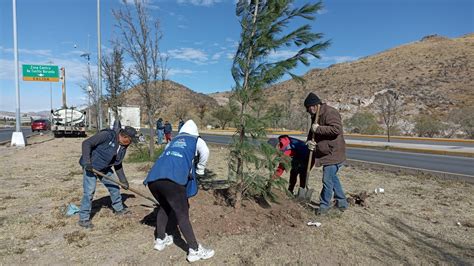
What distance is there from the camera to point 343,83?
194ft

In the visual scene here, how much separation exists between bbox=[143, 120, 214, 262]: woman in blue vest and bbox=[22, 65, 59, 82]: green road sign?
96.8ft

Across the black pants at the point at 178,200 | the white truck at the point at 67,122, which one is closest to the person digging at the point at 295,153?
the black pants at the point at 178,200

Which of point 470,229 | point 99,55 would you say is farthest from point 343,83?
point 470,229

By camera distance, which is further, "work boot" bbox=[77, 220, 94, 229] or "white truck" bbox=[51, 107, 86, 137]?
"white truck" bbox=[51, 107, 86, 137]

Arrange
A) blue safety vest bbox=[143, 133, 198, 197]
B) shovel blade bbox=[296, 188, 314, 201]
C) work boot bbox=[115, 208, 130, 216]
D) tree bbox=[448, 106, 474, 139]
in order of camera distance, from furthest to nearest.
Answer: tree bbox=[448, 106, 474, 139] < shovel blade bbox=[296, 188, 314, 201] < work boot bbox=[115, 208, 130, 216] < blue safety vest bbox=[143, 133, 198, 197]

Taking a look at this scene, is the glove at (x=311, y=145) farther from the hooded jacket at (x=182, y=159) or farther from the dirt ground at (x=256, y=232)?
the hooded jacket at (x=182, y=159)

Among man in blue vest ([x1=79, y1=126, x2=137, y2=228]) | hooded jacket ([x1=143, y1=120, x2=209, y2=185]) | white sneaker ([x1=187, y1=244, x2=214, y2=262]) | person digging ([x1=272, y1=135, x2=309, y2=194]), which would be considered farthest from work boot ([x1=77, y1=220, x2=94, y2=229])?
person digging ([x1=272, y1=135, x2=309, y2=194])

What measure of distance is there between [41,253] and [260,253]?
253 centimetres

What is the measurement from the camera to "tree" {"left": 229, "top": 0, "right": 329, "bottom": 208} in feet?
15.3

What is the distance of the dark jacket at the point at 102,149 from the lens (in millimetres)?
4707

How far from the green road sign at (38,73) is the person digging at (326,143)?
29.3m

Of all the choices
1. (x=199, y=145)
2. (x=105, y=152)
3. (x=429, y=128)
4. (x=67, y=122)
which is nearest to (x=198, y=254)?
(x=199, y=145)

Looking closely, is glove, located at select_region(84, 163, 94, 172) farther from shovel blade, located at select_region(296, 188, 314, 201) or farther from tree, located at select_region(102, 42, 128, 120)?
tree, located at select_region(102, 42, 128, 120)

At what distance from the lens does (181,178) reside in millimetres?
3570
